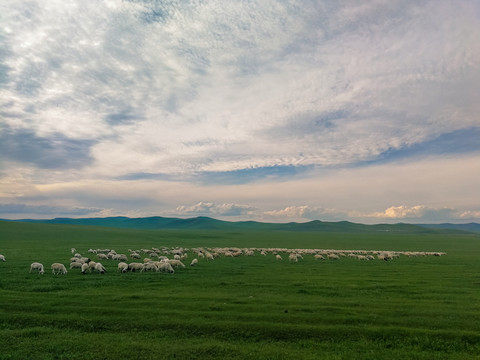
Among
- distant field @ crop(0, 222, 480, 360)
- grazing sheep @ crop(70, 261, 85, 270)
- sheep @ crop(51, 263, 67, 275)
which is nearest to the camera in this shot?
distant field @ crop(0, 222, 480, 360)

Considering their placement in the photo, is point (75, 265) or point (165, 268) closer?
point (165, 268)

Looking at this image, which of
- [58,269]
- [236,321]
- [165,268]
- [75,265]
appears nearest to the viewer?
[236,321]

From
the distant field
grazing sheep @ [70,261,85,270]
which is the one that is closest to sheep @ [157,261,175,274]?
the distant field

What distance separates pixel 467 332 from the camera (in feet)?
35.6

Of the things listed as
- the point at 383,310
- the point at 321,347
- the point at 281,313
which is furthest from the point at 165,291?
the point at 383,310

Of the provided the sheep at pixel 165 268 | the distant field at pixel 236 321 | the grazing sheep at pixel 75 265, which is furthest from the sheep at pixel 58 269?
the sheep at pixel 165 268

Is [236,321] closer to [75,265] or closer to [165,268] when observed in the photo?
[165,268]

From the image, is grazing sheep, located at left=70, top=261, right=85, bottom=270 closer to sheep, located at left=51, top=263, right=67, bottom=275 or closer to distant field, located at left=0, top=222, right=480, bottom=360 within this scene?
sheep, located at left=51, top=263, right=67, bottom=275

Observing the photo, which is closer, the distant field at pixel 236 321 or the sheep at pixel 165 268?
the distant field at pixel 236 321

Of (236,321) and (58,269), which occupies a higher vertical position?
(58,269)

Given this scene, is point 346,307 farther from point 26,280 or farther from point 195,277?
point 26,280

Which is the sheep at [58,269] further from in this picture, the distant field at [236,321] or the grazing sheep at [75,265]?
the distant field at [236,321]

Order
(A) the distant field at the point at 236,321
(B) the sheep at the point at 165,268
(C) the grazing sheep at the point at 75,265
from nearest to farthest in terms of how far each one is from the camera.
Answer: (A) the distant field at the point at 236,321 < (B) the sheep at the point at 165,268 < (C) the grazing sheep at the point at 75,265

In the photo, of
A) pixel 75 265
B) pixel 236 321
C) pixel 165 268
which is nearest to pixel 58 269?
pixel 75 265
